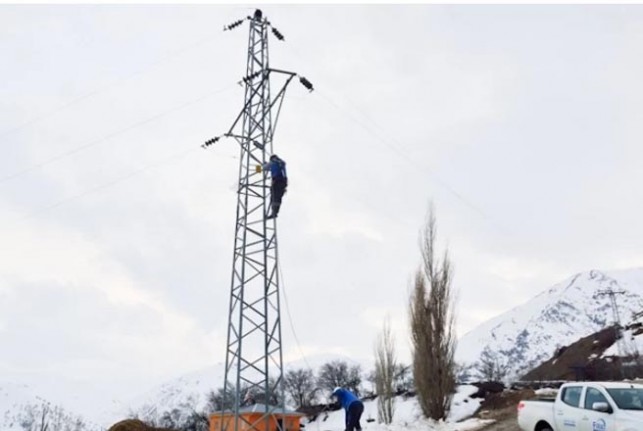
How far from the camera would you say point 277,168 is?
50.4 feet

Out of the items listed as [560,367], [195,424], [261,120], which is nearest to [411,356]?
[261,120]

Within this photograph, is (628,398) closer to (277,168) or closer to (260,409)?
(260,409)

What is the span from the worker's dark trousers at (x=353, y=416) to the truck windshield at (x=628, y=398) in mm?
5249

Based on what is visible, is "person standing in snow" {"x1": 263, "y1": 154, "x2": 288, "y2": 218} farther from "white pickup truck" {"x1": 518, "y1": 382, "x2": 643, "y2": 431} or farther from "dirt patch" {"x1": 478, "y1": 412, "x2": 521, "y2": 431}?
"dirt patch" {"x1": 478, "y1": 412, "x2": 521, "y2": 431}

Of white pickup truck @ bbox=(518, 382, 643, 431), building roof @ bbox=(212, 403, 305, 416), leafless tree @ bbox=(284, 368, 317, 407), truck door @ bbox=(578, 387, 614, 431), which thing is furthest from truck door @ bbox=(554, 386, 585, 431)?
leafless tree @ bbox=(284, 368, 317, 407)

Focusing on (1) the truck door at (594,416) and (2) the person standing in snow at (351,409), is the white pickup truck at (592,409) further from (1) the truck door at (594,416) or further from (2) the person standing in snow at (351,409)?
(2) the person standing in snow at (351,409)

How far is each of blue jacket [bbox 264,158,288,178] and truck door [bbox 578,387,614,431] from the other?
890 centimetres

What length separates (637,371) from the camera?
45.1m

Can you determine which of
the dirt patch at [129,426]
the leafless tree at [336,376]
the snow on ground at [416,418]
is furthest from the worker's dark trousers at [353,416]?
the leafless tree at [336,376]

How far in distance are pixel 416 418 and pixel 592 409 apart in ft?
41.8

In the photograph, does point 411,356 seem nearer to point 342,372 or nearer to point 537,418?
point 537,418

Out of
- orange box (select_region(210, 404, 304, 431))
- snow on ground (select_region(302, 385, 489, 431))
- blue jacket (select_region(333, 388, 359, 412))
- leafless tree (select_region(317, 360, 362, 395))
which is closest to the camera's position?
blue jacket (select_region(333, 388, 359, 412))

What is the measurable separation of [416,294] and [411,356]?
98.6 inches

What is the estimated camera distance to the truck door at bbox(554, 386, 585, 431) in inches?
427
